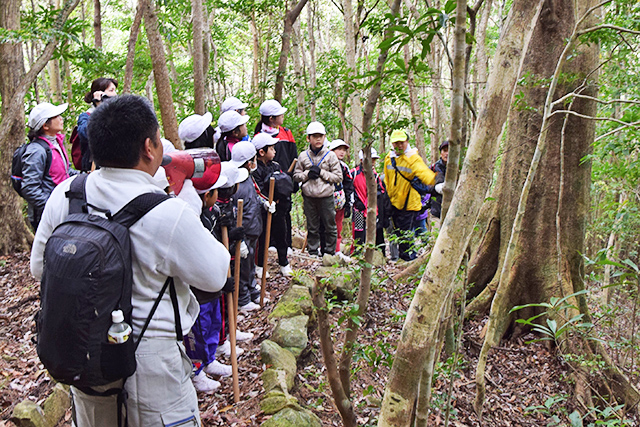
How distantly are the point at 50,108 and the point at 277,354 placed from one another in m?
3.24

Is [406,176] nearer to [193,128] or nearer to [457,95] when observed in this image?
[193,128]

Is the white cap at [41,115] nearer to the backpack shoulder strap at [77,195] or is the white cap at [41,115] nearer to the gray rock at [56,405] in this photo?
the gray rock at [56,405]

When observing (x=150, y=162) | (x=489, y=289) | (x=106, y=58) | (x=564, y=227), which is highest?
(x=106, y=58)

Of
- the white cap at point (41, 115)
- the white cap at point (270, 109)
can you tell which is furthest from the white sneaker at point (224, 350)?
the white cap at point (270, 109)

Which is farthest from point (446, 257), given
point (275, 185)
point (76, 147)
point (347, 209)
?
point (347, 209)

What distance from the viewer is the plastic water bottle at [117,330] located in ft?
5.64

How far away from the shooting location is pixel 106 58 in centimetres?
867

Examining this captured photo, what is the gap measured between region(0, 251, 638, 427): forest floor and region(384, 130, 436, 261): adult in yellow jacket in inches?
71.9

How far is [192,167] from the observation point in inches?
109

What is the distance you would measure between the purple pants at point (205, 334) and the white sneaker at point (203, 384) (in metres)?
0.07

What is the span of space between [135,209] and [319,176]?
508 centimetres

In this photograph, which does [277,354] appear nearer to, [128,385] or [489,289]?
[128,385]

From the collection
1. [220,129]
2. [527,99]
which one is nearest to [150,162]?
[220,129]

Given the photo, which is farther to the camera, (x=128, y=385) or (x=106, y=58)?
(x=106, y=58)
